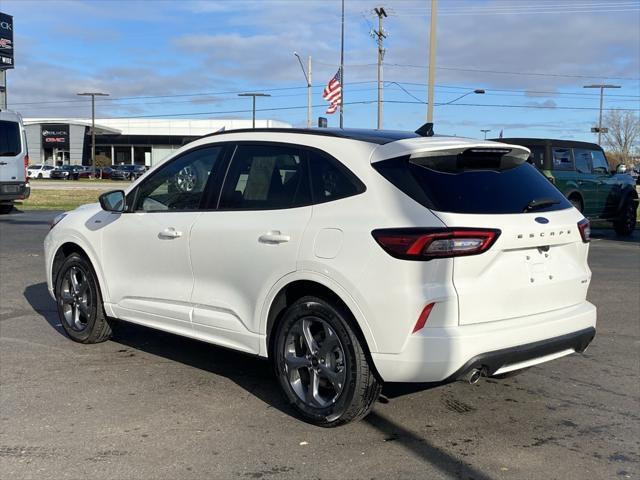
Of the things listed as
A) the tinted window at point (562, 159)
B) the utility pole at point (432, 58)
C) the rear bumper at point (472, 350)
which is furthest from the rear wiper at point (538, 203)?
the utility pole at point (432, 58)

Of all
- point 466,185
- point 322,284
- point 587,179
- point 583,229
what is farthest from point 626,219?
point 322,284

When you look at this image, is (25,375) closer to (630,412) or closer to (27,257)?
(630,412)

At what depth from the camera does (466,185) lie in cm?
392

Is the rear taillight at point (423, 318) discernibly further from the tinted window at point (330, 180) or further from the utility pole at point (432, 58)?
the utility pole at point (432, 58)

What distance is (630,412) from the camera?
14.6ft

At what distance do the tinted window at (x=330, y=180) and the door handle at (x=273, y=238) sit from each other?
30cm

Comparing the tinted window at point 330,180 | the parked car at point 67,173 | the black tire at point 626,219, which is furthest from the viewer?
the parked car at point 67,173

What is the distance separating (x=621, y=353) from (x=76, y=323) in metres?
4.83

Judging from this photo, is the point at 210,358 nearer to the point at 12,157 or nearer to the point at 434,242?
the point at 434,242

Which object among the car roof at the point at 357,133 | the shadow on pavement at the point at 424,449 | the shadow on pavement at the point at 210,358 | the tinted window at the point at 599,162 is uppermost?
the tinted window at the point at 599,162

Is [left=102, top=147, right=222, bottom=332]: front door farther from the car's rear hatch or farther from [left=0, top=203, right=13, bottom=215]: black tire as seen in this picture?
[left=0, top=203, right=13, bottom=215]: black tire

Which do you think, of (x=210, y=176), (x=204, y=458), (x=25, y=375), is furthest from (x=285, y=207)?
(x=25, y=375)

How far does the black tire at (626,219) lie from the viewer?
1581cm

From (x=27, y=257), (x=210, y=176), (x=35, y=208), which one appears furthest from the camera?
(x=35, y=208)
